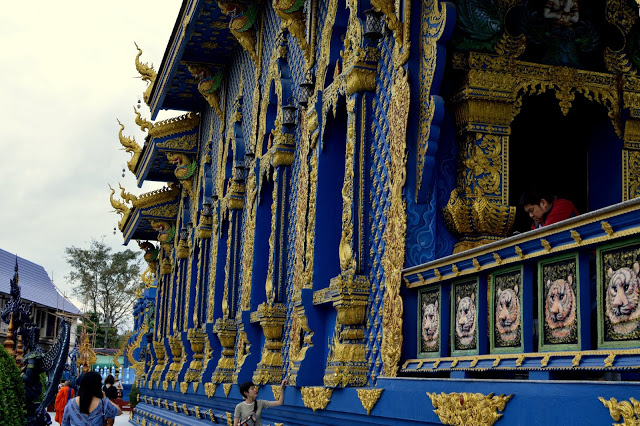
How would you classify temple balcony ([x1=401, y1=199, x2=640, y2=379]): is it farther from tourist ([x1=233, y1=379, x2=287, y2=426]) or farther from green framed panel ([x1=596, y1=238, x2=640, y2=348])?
tourist ([x1=233, y1=379, x2=287, y2=426])

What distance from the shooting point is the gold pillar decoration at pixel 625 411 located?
3732 mm

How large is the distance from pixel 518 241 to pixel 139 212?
2019cm

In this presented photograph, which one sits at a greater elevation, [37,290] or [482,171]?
[37,290]

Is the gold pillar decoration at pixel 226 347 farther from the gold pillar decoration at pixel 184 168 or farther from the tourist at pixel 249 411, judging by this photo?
the gold pillar decoration at pixel 184 168

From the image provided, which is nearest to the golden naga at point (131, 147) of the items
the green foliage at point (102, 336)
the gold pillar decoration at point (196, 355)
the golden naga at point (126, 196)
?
the golden naga at point (126, 196)

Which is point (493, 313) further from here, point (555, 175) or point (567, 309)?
point (555, 175)

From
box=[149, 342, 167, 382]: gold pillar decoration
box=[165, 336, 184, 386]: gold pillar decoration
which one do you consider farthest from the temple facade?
box=[149, 342, 167, 382]: gold pillar decoration

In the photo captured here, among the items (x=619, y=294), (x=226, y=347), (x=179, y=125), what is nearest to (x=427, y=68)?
(x=619, y=294)

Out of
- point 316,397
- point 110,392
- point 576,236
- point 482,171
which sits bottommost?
point 110,392

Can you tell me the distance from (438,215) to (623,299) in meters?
3.21

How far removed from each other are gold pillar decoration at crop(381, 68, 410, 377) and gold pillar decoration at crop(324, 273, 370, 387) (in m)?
0.44

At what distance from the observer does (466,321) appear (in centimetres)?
603

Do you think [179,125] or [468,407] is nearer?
[468,407]

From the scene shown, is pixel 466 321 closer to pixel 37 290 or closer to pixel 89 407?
pixel 89 407
